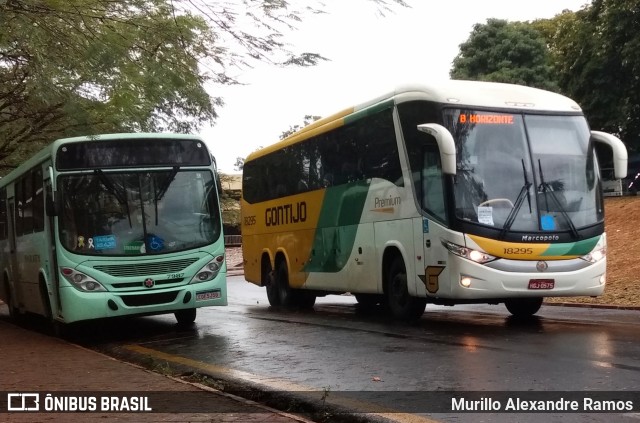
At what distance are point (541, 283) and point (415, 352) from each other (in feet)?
9.96

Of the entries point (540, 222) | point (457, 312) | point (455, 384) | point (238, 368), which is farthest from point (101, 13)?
point (457, 312)

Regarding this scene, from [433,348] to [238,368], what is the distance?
7.66 feet

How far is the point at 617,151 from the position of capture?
42.8ft

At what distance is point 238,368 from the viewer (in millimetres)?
9391

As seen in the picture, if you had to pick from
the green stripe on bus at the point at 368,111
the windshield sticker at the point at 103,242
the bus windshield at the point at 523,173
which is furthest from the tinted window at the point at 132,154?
the bus windshield at the point at 523,173

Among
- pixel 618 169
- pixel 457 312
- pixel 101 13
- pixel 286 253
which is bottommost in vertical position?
pixel 457 312

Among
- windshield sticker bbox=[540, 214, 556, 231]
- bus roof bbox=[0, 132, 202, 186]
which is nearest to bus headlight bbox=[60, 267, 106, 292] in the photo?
bus roof bbox=[0, 132, 202, 186]

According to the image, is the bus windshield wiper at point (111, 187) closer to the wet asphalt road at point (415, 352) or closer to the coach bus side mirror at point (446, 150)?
the wet asphalt road at point (415, 352)

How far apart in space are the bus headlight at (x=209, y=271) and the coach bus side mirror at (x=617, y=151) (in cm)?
600

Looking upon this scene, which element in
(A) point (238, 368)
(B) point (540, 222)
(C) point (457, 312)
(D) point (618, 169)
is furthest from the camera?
(C) point (457, 312)

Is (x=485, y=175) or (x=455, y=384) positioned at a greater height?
(x=485, y=175)

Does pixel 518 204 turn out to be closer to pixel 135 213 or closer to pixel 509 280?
pixel 509 280

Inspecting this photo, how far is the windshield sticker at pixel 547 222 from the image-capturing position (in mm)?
12297

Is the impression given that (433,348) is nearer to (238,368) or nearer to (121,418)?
(238,368)
